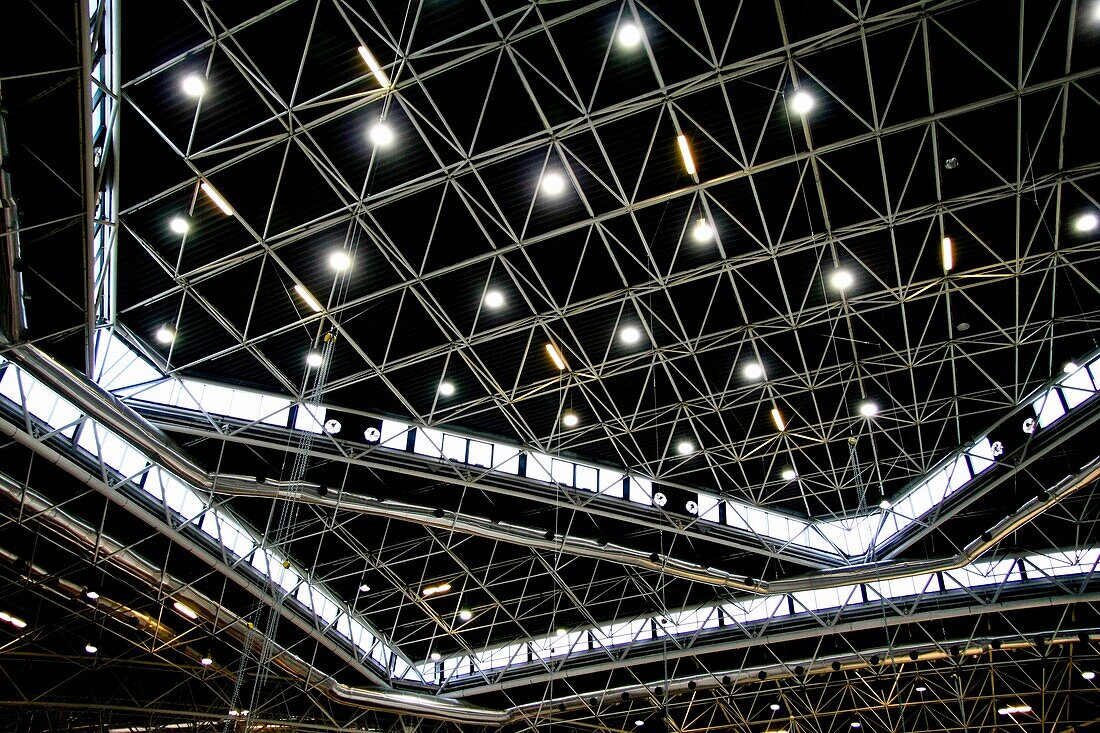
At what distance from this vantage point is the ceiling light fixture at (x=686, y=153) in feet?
69.8

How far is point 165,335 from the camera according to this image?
84.3 ft

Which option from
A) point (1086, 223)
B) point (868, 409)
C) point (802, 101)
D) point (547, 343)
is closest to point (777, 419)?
point (868, 409)

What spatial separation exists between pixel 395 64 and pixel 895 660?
34571mm

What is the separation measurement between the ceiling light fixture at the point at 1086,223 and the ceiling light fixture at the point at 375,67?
2068 cm

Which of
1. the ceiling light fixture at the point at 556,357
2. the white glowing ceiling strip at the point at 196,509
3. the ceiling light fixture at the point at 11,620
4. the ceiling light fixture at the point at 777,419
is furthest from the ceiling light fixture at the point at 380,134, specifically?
the ceiling light fixture at the point at 11,620

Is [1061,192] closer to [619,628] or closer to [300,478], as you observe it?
[300,478]

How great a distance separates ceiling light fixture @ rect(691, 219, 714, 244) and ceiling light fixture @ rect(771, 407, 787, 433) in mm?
8672

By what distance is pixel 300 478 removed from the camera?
2636 cm

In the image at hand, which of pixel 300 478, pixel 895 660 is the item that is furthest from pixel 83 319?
pixel 895 660

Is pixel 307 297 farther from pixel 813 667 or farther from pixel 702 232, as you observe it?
pixel 813 667

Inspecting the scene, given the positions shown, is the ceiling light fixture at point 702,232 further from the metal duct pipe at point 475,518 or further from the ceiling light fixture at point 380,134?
the metal duct pipe at point 475,518

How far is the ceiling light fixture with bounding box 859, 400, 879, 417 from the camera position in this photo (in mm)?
29250

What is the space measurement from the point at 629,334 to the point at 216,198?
13620mm

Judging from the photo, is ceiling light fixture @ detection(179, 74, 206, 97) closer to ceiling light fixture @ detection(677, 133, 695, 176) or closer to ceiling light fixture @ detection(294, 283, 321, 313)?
ceiling light fixture @ detection(294, 283, 321, 313)
